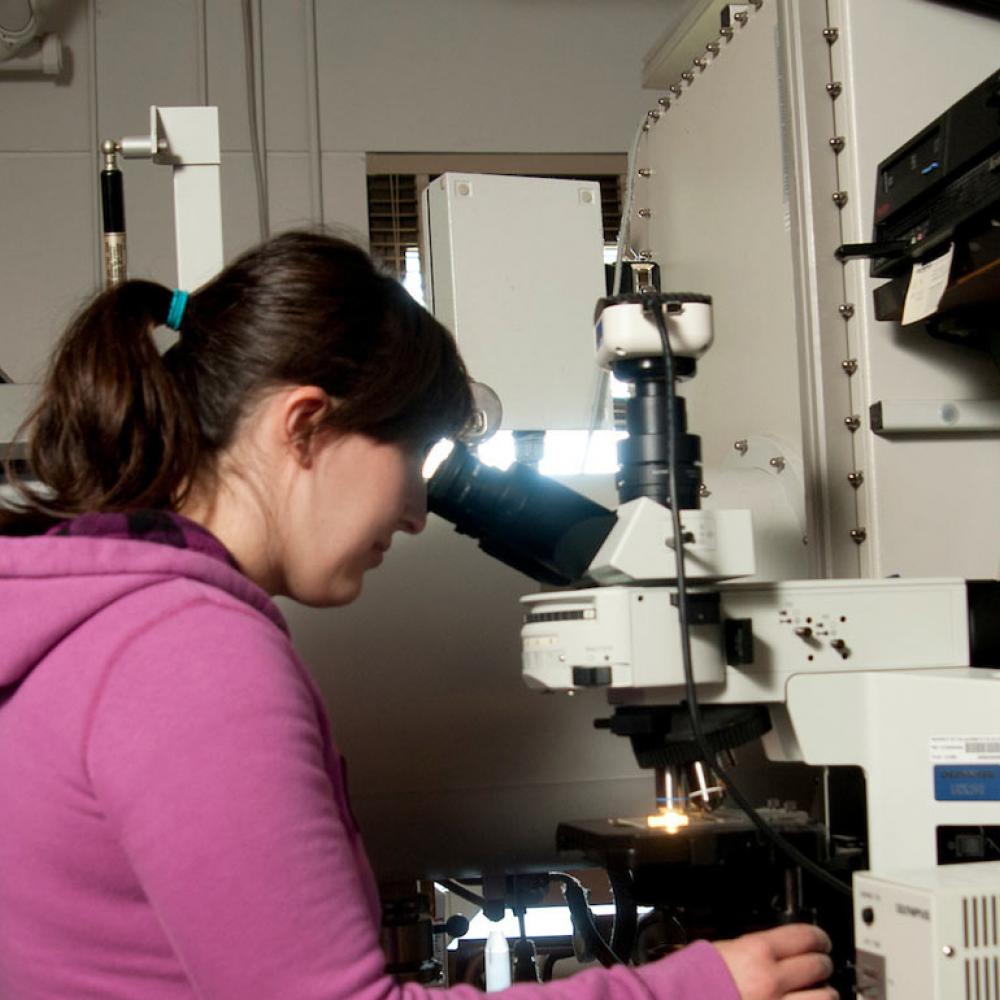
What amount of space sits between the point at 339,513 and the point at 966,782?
52 cm

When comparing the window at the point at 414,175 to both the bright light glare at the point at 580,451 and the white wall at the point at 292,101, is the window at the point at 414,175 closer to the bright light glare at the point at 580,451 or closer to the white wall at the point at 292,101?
the white wall at the point at 292,101

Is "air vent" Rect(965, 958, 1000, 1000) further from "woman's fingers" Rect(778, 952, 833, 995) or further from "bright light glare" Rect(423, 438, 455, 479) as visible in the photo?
"bright light glare" Rect(423, 438, 455, 479)

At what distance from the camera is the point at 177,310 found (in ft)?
3.10

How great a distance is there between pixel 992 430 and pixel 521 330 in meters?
0.53

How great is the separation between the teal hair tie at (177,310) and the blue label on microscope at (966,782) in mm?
678

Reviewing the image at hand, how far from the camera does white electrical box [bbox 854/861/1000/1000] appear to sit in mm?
760

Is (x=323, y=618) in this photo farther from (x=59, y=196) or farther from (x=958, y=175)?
(x=59, y=196)

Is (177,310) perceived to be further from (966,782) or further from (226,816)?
(966,782)

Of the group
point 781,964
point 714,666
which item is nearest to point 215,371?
point 714,666

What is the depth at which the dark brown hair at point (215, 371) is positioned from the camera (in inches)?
34.3

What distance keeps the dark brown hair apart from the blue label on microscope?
0.48m

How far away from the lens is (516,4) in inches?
123

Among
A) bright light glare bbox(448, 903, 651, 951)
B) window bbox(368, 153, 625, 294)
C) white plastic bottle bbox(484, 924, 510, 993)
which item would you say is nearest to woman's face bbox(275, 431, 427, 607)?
white plastic bottle bbox(484, 924, 510, 993)

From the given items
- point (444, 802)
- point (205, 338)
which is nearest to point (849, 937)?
point (444, 802)
